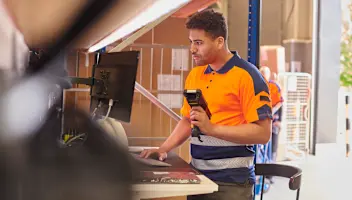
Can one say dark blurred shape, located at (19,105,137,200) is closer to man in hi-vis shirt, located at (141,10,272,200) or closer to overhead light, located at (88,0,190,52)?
overhead light, located at (88,0,190,52)

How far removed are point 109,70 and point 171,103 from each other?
138 cm

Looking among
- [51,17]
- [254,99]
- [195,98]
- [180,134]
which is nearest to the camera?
[51,17]

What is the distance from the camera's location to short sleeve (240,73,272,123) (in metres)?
1.01

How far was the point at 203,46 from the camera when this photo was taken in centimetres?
105

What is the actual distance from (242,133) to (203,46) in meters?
0.23

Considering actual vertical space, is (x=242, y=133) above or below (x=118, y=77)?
below

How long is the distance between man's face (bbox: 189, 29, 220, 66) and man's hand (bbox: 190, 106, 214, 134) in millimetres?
180

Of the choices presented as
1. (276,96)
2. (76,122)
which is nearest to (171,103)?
(276,96)

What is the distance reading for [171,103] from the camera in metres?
2.24

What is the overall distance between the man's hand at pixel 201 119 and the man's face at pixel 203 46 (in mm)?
180

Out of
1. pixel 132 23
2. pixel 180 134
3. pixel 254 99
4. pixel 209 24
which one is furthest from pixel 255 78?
pixel 132 23

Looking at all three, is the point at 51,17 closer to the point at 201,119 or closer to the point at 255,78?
the point at 201,119

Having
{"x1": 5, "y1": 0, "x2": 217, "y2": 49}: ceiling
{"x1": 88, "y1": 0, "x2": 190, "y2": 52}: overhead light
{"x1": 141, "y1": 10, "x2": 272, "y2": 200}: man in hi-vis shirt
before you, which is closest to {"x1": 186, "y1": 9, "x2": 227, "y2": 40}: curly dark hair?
{"x1": 141, "y1": 10, "x2": 272, "y2": 200}: man in hi-vis shirt

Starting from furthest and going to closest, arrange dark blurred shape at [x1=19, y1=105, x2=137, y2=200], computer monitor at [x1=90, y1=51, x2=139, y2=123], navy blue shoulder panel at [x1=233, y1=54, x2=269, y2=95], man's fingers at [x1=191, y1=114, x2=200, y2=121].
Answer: navy blue shoulder panel at [x1=233, y1=54, x2=269, y2=95], man's fingers at [x1=191, y1=114, x2=200, y2=121], computer monitor at [x1=90, y1=51, x2=139, y2=123], dark blurred shape at [x1=19, y1=105, x2=137, y2=200]
